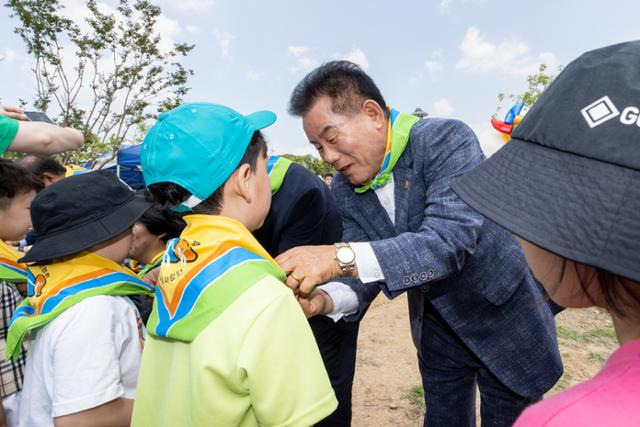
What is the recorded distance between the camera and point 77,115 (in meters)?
12.0

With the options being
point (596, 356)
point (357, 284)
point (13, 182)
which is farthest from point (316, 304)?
point (596, 356)

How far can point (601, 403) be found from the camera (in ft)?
1.81

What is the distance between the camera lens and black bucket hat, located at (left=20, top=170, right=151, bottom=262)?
5.59 feet

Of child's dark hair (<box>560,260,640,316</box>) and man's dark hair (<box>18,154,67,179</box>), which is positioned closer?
child's dark hair (<box>560,260,640,316</box>)

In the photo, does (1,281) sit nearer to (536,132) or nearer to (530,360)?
(536,132)

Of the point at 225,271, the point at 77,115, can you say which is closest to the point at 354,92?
the point at 225,271

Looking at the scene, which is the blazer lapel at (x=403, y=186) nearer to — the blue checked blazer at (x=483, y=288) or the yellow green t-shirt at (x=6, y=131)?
the blue checked blazer at (x=483, y=288)

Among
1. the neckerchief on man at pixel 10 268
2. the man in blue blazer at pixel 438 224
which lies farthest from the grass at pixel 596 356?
the neckerchief on man at pixel 10 268

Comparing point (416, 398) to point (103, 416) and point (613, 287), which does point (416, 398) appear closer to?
point (103, 416)

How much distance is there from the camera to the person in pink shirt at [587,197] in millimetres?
553

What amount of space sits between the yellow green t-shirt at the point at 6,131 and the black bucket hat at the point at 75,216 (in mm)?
590

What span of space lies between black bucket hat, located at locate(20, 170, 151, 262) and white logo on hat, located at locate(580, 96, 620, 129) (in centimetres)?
174

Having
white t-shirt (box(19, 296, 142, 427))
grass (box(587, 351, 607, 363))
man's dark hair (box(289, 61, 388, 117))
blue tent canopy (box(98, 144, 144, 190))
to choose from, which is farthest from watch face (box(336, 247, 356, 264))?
blue tent canopy (box(98, 144, 144, 190))

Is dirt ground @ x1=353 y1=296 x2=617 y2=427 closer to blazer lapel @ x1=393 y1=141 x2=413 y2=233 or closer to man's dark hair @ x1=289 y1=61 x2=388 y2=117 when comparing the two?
blazer lapel @ x1=393 y1=141 x2=413 y2=233
